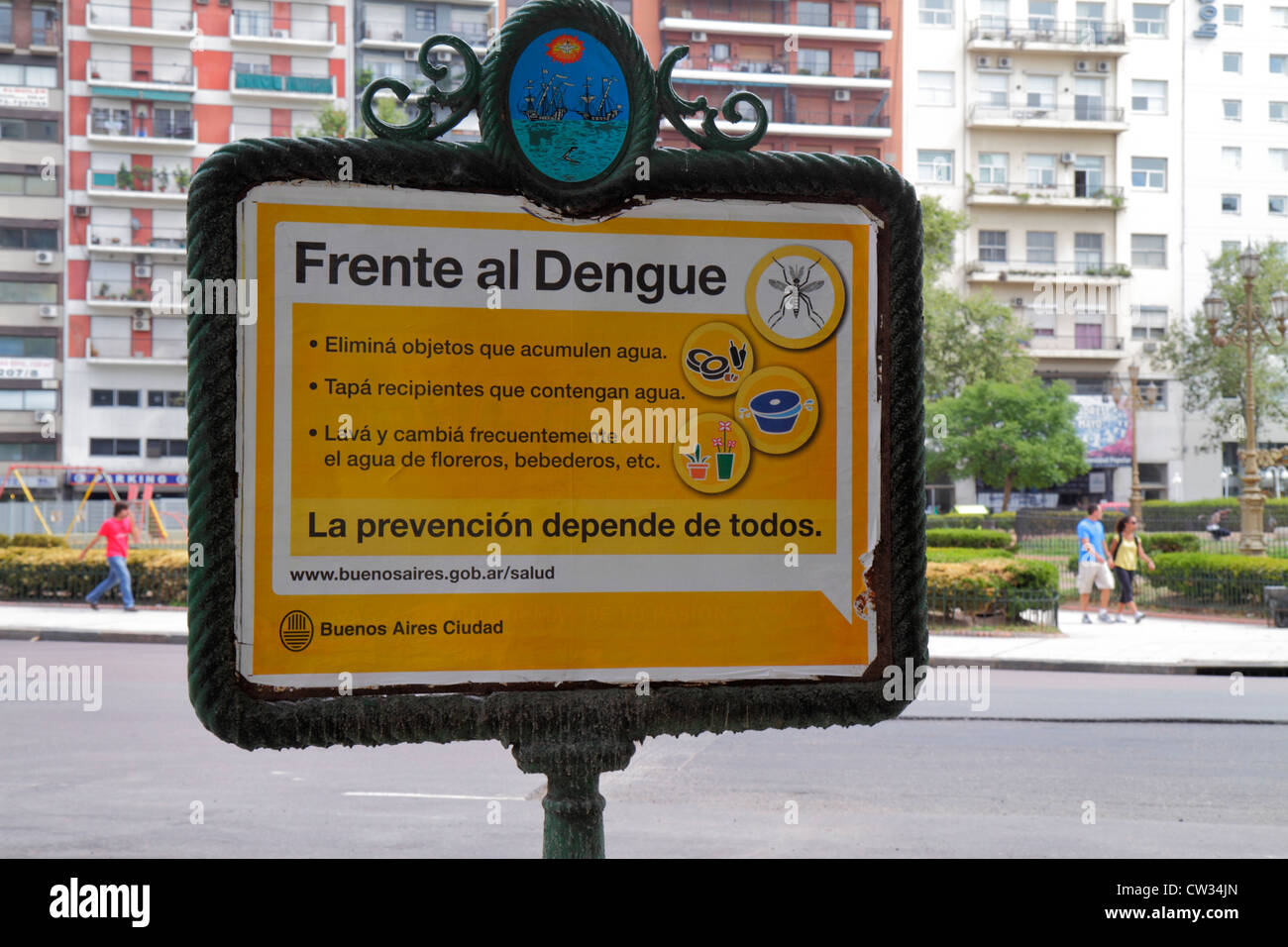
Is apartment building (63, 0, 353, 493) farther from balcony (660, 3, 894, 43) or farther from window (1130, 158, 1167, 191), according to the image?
window (1130, 158, 1167, 191)

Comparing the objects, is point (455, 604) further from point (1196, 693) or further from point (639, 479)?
point (1196, 693)

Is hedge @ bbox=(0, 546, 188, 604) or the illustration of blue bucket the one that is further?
hedge @ bbox=(0, 546, 188, 604)

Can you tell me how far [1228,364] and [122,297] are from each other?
151ft

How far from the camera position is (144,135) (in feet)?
170

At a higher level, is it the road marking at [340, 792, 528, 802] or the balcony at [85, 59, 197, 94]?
the balcony at [85, 59, 197, 94]

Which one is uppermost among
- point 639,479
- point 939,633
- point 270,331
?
point 270,331

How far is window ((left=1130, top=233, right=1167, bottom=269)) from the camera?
55.7 metres

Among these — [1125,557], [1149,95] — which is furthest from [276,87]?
[1125,557]

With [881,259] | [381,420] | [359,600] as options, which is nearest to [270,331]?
[381,420]

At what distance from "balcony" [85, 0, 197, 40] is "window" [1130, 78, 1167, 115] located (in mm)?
41739

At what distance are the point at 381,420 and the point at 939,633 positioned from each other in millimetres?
15020

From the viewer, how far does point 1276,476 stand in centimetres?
5125

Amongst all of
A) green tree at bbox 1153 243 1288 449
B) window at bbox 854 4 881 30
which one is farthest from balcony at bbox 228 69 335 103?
green tree at bbox 1153 243 1288 449

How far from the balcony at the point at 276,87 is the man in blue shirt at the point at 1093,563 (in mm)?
42515
